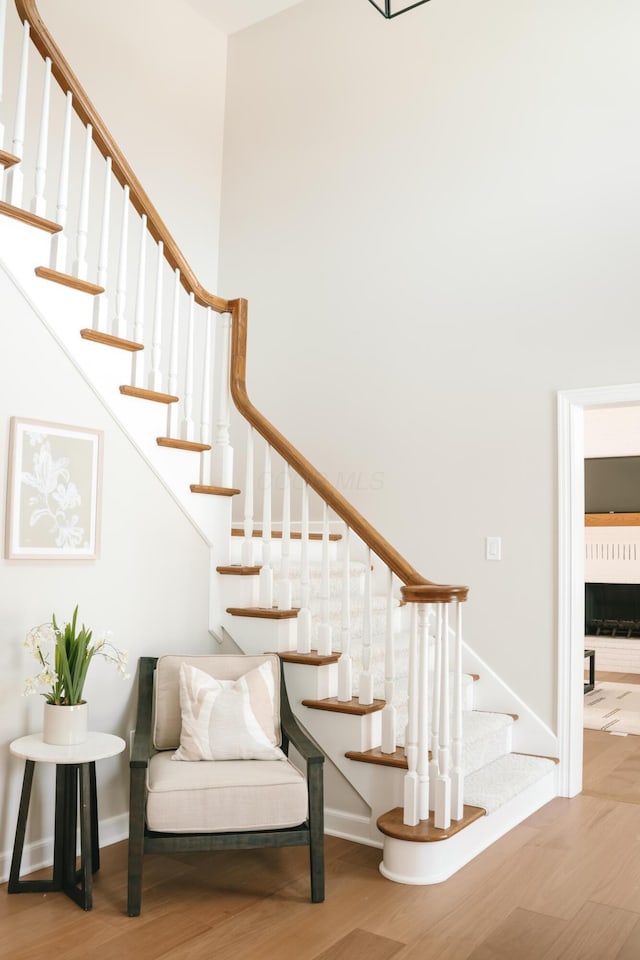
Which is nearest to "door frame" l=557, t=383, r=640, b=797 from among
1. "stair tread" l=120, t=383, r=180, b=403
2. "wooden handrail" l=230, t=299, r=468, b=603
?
"wooden handrail" l=230, t=299, r=468, b=603

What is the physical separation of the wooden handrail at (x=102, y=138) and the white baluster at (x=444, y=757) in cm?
194

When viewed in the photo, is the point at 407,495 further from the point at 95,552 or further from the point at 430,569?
the point at 95,552

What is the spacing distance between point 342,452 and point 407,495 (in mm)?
568

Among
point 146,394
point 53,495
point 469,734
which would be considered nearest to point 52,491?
point 53,495

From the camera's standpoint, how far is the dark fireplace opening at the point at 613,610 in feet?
27.9

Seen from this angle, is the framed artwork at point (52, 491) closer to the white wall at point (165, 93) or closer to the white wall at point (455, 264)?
the white wall at point (455, 264)

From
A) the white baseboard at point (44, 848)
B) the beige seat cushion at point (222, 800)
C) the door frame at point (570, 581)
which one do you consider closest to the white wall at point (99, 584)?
the white baseboard at point (44, 848)

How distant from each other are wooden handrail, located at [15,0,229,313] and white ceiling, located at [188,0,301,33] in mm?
2722

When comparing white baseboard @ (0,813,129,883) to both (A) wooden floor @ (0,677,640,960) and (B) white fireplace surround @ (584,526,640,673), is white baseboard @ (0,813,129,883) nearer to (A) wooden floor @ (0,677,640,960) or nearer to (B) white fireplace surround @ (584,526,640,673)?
(A) wooden floor @ (0,677,640,960)

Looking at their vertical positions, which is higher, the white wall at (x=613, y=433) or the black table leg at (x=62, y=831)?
the white wall at (x=613, y=433)

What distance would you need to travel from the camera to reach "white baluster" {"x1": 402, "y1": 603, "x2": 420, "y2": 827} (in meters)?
3.08

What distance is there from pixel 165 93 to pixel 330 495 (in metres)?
3.62

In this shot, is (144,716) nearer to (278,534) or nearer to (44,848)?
(44,848)

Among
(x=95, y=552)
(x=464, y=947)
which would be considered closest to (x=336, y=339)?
(x=95, y=552)
